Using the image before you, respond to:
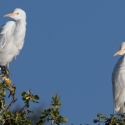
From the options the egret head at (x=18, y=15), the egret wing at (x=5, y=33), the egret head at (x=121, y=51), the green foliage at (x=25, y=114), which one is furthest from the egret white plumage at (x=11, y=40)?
the green foliage at (x=25, y=114)

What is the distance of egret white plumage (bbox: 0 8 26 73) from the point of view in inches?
429

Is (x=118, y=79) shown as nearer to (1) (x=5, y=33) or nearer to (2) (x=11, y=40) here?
(2) (x=11, y=40)

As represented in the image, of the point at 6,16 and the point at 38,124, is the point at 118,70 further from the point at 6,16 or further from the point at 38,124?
the point at 38,124

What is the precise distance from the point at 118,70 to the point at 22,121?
4.49 meters

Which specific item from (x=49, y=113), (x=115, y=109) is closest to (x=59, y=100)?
(x=49, y=113)

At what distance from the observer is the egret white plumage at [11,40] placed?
10891 millimetres

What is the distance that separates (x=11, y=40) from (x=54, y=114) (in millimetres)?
5016

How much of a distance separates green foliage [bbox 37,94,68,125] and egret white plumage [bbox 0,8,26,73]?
4.60 metres

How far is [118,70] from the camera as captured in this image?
10.4 meters

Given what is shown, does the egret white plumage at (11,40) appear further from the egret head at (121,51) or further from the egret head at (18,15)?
the egret head at (121,51)

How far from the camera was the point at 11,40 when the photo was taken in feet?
36.3

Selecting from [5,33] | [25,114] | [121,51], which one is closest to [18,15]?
A: [5,33]

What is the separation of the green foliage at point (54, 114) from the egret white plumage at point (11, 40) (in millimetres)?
4597

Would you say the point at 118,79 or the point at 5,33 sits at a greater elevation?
the point at 5,33
